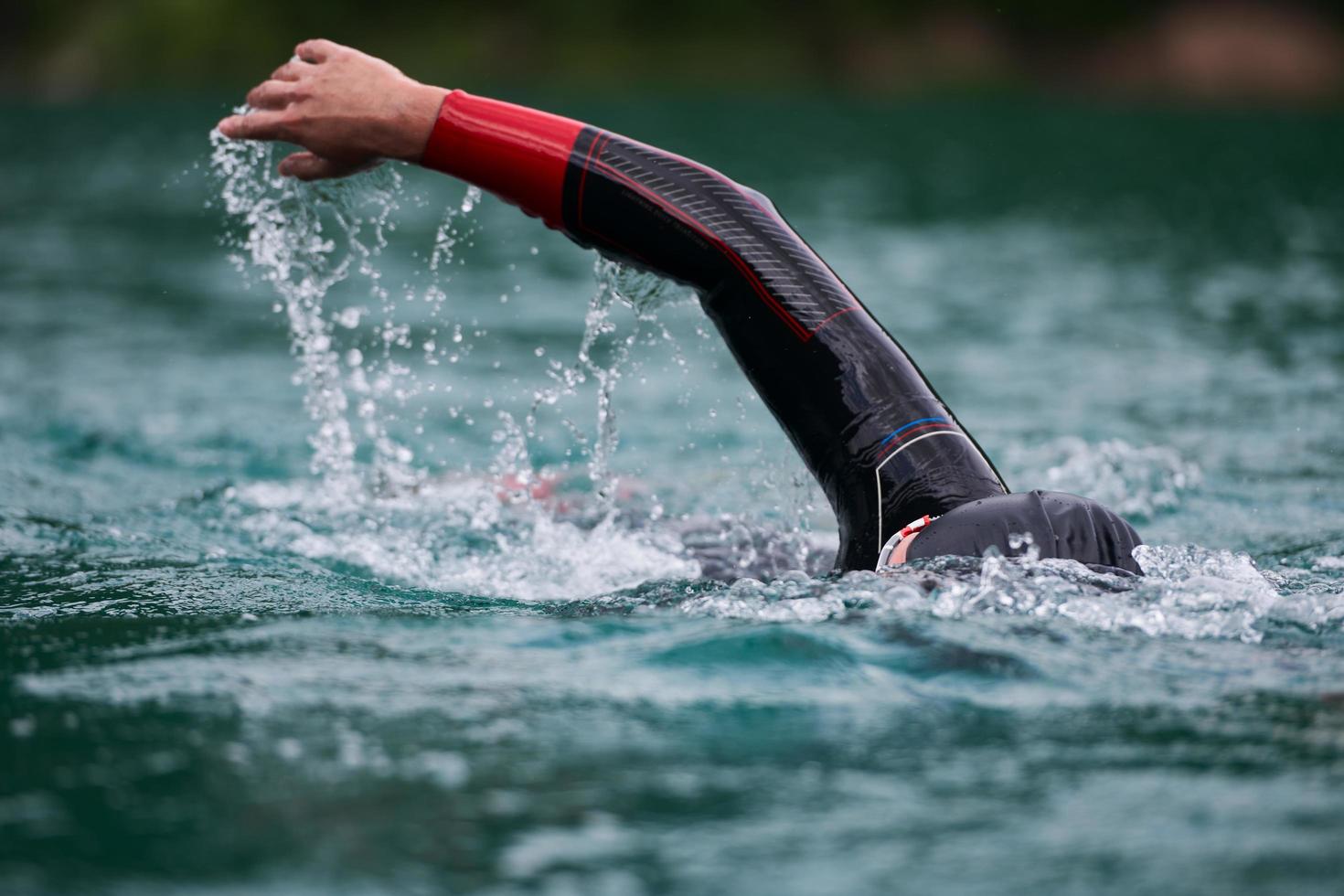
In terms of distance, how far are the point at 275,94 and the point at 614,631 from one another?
1373mm

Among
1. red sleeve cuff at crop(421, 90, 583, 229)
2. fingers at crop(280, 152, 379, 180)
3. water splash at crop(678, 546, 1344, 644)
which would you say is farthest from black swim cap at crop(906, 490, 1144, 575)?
fingers at crop(280, 152, 379, 180)

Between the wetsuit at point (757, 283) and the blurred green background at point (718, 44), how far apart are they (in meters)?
30.6

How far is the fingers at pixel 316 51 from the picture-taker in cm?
312

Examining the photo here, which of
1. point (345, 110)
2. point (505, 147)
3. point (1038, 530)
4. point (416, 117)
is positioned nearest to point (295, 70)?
point (345, 110)

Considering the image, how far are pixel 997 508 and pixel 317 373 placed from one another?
223 centimetres

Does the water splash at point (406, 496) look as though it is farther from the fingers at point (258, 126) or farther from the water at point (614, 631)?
the fingers at point (258, 126)

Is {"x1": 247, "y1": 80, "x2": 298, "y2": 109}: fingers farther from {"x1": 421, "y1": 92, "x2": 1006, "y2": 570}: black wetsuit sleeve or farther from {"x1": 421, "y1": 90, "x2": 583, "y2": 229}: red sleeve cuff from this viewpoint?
{"x1": 421, "y1": 92, "x2": 1006, "y2": 570}: black wetsuit sleeve

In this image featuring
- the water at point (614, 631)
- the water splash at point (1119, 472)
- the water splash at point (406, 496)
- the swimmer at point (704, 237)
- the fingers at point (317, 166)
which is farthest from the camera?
the water splash at point (1119, 472)

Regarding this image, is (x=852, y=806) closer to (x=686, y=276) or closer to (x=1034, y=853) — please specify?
(x=1034, y=853)

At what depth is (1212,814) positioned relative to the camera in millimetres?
2176

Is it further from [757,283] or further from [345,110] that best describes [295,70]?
[757,283]

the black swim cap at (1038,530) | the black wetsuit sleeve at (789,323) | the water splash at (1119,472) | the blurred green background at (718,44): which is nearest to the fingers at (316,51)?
the black wetsuit sleeve at (789,323)

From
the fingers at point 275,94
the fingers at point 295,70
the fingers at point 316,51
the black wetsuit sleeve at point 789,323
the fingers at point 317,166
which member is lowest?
the black wetsuit sleeve at point 789,323

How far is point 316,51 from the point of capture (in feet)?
10.3
